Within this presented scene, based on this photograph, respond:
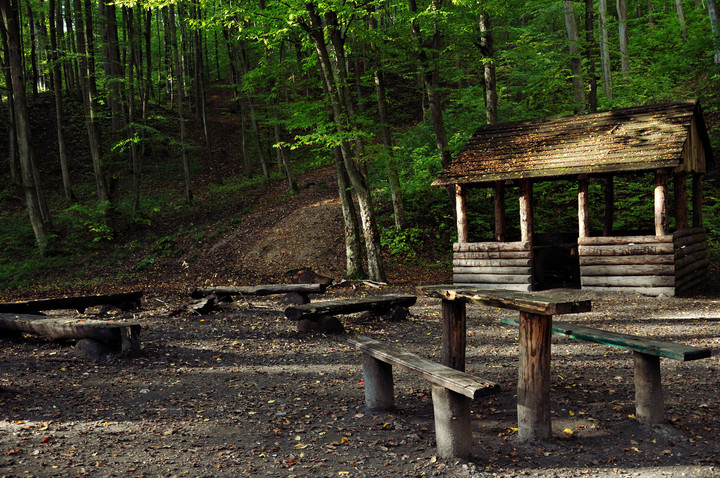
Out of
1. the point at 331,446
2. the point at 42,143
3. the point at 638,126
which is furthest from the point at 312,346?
the point at 42,143

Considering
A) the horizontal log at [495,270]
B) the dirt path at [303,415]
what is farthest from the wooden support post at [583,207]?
the dirt path at [303,415]

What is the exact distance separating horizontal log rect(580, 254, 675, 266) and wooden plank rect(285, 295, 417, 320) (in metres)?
5.34

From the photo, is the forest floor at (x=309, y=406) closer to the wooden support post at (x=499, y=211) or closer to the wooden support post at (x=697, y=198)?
the wooden support post at (x=499, y=211)

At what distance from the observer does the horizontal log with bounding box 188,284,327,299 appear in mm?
10031

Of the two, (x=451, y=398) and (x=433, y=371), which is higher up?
(x=433, y=371)

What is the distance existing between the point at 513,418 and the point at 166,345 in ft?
16.3

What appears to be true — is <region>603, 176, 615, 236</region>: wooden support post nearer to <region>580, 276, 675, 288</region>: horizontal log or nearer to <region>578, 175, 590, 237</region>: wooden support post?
<region>578, 175, 590, 237</region>: wooden support post

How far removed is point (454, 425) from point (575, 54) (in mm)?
16593

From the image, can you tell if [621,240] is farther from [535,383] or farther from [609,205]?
Result: [535,383]

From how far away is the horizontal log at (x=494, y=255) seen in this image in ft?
42.3

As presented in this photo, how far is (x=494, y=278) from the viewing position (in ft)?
43.5

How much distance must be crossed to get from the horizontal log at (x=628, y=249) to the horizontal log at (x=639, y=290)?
0.76 meters

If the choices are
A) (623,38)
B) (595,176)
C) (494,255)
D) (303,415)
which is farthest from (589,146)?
(623,38)

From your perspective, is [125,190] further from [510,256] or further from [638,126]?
[638,126]
